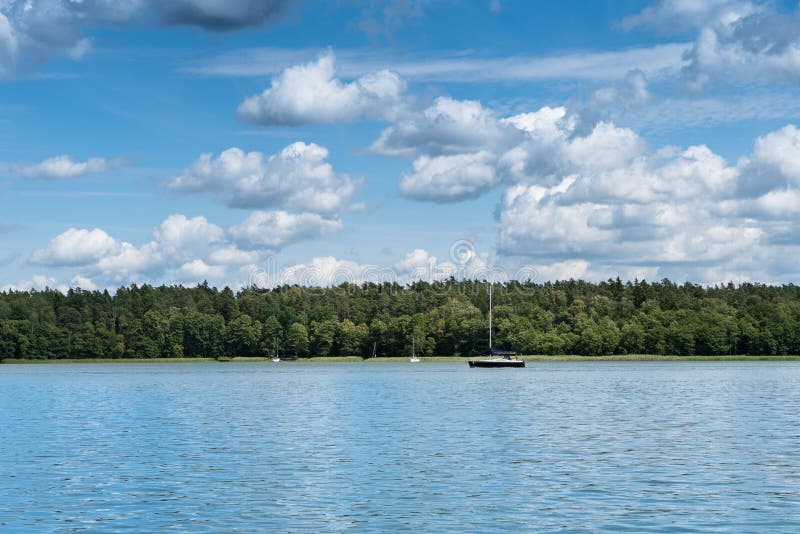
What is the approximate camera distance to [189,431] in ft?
189

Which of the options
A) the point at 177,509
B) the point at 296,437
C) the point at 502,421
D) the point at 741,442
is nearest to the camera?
the point at 177,509

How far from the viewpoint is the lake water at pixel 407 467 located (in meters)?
30.2

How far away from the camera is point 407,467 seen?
40594 millimetres

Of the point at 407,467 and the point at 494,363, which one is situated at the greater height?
the point at 494,363

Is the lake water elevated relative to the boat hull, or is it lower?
lower

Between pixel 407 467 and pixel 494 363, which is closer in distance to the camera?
pixel 407 467

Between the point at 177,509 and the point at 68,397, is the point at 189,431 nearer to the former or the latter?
the point at 177,509

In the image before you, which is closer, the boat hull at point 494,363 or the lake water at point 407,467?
the lake water at point 407,467

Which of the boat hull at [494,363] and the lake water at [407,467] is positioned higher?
the boat hull at [494,363]

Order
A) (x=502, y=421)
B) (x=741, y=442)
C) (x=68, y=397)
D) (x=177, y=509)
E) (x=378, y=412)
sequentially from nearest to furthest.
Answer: (x=177, y=509)
(x=741, y=442)
(x=502, y=421)
(x=378, y=412)
(x=68, y=397)

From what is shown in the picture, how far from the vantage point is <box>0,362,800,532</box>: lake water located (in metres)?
30.2

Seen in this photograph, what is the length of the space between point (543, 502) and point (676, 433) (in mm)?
23202

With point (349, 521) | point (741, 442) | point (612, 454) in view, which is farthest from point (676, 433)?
point (349, 521)

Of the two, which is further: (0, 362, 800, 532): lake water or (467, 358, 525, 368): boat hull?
(467, 358, 525, 368): boat hull
